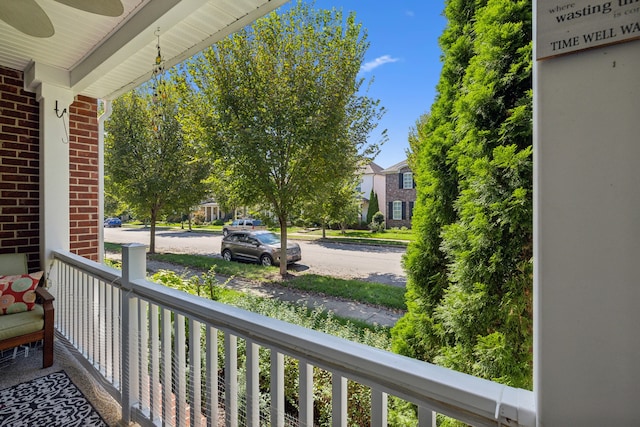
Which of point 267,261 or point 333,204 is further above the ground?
point 333,204

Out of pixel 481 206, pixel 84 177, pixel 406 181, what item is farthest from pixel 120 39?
pixel 406 181

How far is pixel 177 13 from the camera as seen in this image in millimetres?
1700

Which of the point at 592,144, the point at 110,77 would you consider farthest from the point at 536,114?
the point at 110,77

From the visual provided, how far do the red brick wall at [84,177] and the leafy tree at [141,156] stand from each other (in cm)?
600

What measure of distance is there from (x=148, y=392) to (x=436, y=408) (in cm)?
161

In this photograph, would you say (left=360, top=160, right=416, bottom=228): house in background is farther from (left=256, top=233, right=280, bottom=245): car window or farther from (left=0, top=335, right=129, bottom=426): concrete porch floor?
(left=0, top=335, right=129, bottom=426): concrete porch floor

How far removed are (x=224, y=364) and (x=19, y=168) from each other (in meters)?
2.84

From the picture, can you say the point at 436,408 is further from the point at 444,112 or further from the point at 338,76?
the point at 338,76

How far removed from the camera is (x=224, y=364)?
125cm

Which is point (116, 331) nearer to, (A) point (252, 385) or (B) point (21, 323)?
(B) point (21, 323)

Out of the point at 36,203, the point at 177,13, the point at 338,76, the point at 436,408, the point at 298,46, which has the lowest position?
the point at 436,408

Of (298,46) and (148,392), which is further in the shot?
(298,46)

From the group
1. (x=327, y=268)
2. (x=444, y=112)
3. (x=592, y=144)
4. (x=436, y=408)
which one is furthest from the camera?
(x=327, y=268)

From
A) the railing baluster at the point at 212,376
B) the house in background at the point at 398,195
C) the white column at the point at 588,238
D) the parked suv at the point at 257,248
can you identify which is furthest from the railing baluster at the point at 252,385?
the house in background at the point at 398,195
